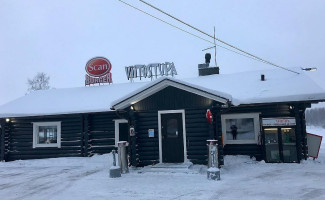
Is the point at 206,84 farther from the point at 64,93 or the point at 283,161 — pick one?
the point at 64,93

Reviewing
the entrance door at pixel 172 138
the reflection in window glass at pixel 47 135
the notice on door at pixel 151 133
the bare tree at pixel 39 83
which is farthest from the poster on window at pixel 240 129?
the bare tree at pixel 39 83

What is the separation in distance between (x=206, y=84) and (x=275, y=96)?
445 cm

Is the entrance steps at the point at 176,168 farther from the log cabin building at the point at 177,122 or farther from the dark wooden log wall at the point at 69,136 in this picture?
the dark wooden log wall at the point at 69,136

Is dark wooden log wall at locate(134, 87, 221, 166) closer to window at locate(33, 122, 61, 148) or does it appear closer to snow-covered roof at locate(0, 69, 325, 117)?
snow-covered roof at locate(0, 69, 325, 117)

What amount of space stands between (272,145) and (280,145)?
0.33 metres

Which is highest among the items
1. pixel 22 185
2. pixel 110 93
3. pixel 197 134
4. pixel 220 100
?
pixel 110 93

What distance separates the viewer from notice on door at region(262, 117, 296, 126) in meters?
11.4

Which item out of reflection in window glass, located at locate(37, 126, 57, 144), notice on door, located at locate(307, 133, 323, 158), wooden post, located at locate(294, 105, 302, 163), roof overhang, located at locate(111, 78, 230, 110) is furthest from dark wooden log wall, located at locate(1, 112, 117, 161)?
notice on door, located at locate(307, 133, 323, 158)

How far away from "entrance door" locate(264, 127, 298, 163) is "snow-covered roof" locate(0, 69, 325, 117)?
1.48m

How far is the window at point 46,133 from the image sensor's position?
1500 centimetres

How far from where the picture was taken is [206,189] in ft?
24.8

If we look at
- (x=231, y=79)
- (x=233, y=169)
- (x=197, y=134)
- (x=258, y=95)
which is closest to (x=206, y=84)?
(x=231, y=79)

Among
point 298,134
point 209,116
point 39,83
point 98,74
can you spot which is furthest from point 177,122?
point 39,83

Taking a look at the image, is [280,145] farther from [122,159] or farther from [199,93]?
[122,159]
